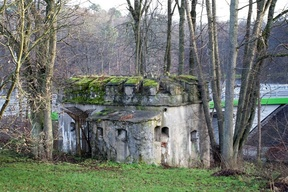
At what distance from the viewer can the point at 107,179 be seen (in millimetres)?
7863

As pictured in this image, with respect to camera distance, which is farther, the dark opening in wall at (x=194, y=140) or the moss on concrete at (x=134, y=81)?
the dark opening in wall at (x=194, y=140)

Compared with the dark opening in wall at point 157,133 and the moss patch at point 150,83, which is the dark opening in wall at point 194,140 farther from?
the moss patch at point 150,83

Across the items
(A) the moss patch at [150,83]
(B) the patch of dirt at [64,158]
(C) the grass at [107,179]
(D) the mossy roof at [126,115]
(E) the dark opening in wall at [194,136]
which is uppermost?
(A) the moss patch at [150,83]

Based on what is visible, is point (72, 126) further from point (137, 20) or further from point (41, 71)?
point (137, 20)

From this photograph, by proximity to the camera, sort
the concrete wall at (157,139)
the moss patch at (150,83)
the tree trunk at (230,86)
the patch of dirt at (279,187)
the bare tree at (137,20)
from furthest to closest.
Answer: the bare tree at (137,20), the moss patch at (150,83), the concrete wall at (157,139), the tree trunk at (230,86), the patch of dirt at (279,187)

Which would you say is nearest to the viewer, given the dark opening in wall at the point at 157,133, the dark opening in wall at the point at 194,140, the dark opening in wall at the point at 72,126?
the dark opening in wall at the point at 157,133

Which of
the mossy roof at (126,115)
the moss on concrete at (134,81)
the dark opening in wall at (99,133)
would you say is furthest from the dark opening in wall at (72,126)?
the moss on concrete at (134,81)

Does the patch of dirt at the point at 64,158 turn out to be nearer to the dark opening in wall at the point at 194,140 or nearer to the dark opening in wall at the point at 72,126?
the dark opening in wall at the point at 72,126

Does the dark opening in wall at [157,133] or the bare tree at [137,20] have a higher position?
the bare tree at [137,20]

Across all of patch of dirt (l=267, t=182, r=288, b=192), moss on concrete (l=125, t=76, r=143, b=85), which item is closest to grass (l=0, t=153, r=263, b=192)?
patch of dirt (l=267, t=182, r=288, b=192)

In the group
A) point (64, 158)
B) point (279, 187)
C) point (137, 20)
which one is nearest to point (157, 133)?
point (64, 158)

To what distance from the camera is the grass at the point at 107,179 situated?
22.9 feet

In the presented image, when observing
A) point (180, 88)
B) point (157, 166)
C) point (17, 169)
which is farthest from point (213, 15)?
point (17, 169)

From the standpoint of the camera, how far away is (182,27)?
15789mm
